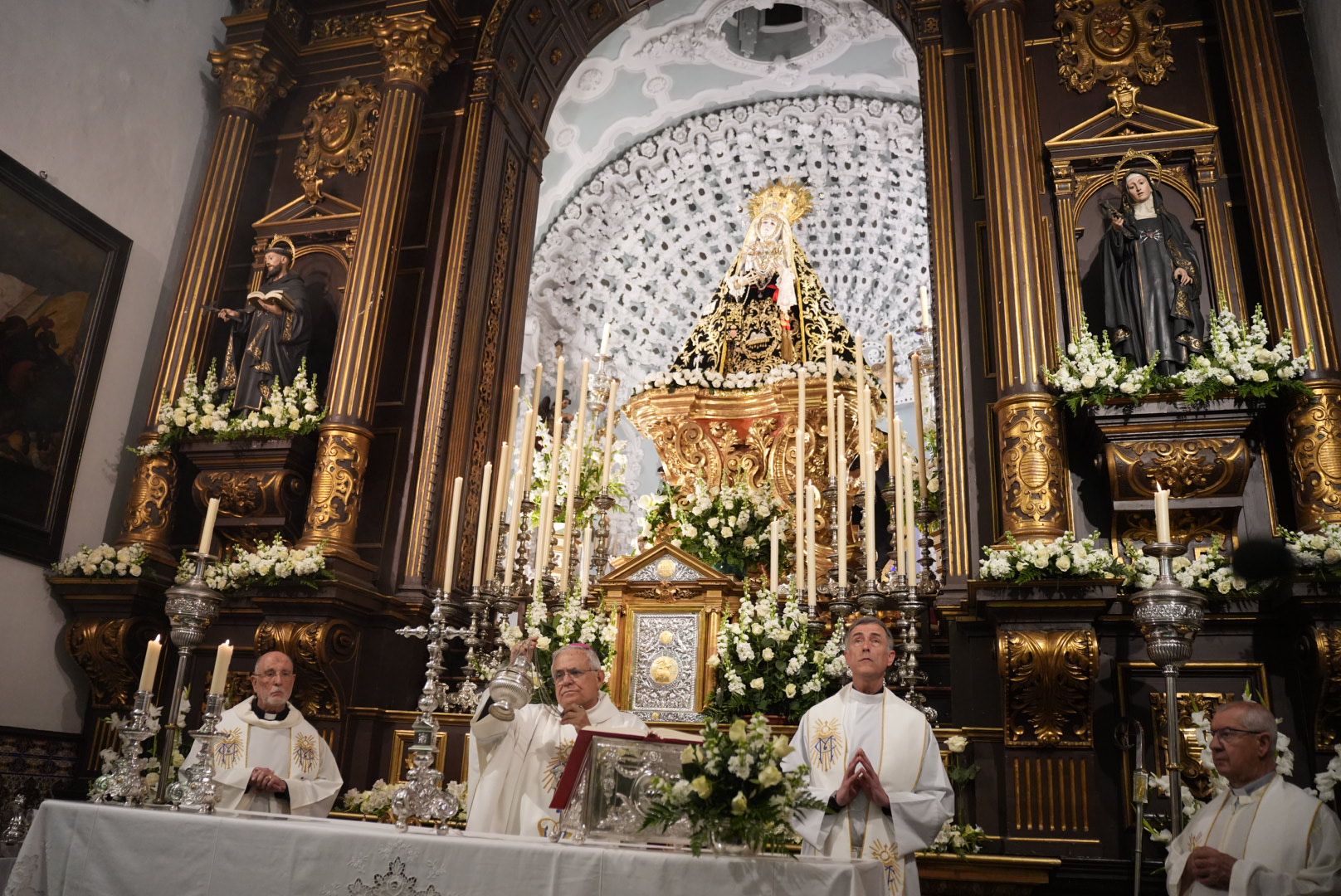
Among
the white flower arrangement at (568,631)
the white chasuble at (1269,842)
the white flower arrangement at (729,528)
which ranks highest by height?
the white flower arrangement at (729,528)

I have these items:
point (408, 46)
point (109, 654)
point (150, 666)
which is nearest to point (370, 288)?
point (408, 46)

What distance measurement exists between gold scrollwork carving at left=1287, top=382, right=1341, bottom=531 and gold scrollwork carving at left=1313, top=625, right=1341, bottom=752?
659 mm

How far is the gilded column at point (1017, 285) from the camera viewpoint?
18.8ft

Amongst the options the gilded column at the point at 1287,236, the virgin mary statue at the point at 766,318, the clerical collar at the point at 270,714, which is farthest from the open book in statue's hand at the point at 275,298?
the gilded column at the point at 1287,236

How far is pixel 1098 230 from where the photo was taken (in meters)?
6.51

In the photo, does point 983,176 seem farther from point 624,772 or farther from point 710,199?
point 710,199

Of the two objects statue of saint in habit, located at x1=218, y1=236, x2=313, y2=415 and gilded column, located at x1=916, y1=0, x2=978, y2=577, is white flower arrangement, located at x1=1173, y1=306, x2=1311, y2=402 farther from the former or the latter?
statue of saint in habit, located at x1=218, y1=236, x2=313, y2=415

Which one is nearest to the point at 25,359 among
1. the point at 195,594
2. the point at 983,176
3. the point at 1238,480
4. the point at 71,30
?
the point at 71,30

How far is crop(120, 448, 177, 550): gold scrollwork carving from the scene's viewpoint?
7070 mm

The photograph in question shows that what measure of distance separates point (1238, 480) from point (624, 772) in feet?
12.1

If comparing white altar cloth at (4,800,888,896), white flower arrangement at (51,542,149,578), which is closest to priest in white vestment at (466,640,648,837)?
white altar cloth at (4,800,888,896)

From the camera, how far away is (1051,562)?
5.22 meters

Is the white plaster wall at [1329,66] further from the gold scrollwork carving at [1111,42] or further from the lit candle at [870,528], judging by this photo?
the lit candle at [870,528]

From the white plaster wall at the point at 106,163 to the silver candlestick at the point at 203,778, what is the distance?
3016 mm
